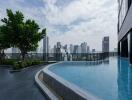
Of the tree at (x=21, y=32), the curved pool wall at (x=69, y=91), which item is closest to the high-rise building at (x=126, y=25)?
the tree at (x=21, y=32)

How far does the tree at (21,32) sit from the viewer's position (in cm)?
2025

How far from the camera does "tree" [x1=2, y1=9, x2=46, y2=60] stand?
20.2 m

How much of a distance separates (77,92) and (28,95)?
3015 millimetres

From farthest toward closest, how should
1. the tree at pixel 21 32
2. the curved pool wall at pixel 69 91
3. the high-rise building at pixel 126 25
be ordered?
the high-rise building at pixel 126 25
the tree at pixel 21 32
the curved pool wall at pixel 69 91

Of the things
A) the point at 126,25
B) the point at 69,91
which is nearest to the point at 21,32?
the point at 126,25

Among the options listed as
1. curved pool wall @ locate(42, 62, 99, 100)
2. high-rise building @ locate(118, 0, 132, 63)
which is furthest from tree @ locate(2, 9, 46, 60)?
curved pool wall @ locate(42, 62, 99, 100)

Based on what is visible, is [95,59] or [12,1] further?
[95,59]

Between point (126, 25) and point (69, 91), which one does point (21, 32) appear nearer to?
point (126, 25)

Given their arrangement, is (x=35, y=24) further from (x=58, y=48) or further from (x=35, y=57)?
(x=58, y=48)

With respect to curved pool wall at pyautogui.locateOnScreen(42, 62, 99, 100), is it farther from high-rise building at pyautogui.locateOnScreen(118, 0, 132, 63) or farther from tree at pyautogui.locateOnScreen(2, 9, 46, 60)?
high-rise building at pyautogui.locateOnScreen(118, 0, 132, 63)

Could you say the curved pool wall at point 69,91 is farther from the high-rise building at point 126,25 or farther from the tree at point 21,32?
the high-rise building at point 126,25

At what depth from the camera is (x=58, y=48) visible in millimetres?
34750

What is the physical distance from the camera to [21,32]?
20109 mm

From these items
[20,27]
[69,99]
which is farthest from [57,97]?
[20,27]
